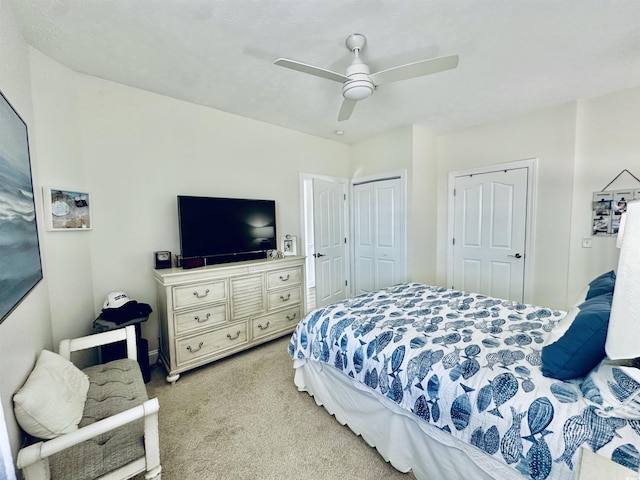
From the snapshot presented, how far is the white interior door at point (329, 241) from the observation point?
4.08m

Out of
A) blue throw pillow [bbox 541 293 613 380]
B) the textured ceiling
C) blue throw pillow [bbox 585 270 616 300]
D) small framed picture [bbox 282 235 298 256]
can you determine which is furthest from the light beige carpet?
the textured ceiling

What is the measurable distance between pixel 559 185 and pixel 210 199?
385 centimetres

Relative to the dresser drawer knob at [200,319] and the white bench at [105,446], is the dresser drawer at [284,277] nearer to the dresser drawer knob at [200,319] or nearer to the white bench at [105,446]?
the dresser drawer knob at [200,319]

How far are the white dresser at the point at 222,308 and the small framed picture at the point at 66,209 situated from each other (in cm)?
71

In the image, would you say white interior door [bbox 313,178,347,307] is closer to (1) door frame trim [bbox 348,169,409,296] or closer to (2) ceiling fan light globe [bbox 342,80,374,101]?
(1) door frame trim [bbox 348,169,409,296]

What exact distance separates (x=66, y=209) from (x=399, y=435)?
283 centimetres

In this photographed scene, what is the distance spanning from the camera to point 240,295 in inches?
112

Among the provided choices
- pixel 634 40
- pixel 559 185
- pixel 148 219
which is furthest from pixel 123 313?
pixel 559 185

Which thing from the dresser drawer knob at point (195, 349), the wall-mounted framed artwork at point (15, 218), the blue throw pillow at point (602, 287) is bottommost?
the dresser drawer knob at point (195, 349)

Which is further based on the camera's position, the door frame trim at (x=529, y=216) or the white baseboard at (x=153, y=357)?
the door frame trim at (x=529, y=216)

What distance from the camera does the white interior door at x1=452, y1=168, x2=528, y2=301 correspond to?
3.36m

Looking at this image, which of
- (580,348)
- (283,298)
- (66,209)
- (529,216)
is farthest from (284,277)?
(529,216)

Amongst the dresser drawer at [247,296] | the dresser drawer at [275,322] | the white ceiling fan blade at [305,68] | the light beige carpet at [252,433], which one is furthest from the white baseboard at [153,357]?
the white ceiling fan blade at [305,68]

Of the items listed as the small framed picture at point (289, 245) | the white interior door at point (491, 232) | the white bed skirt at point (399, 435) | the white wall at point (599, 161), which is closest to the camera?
the white bed skirt at point (399, 435)
